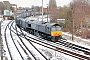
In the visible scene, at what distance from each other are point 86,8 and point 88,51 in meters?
17.7

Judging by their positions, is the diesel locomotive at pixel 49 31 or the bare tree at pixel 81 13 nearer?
the diesel locomotive at pixel 49 31

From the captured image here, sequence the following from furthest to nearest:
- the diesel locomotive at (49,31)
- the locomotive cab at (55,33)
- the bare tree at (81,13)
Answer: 1. the bare tree at (81,13)
2. the diesel locomotive at (49,31)
3. the locomotive cab at (55,33)

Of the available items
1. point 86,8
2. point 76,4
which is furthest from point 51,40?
point 76,4

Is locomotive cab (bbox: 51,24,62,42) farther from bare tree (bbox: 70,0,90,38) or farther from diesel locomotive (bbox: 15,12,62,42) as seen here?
bare tree (bbox: 70,0,90,38)

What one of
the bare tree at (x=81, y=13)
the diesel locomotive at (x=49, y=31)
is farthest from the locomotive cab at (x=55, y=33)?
the bare tree at (x=81, y=13)

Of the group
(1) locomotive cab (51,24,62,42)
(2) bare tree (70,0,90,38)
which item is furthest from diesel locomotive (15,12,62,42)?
(2) bare tree (70,0,90,38)

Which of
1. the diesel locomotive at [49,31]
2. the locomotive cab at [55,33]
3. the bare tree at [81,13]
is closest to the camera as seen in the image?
the locomotive cab at [55,33]

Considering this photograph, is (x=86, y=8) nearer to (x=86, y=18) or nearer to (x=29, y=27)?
(x=86, y=18)

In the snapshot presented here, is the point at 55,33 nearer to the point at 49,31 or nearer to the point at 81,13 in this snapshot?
the point at 49,31

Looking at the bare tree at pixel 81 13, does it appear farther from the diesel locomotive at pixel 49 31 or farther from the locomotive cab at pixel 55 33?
the locomotive cab at pixel 55 33

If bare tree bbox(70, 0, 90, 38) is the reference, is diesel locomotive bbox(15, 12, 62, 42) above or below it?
below

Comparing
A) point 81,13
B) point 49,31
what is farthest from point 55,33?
point 81,13

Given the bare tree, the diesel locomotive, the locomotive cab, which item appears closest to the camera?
the locomotive cab

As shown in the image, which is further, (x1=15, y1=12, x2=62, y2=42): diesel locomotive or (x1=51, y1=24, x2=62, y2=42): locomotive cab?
(x1=15, y1=12, x2=62, y2=42): diesel locomotive
